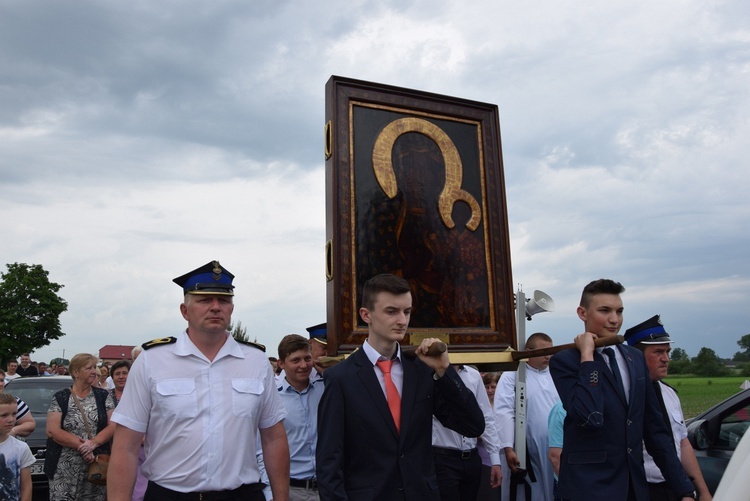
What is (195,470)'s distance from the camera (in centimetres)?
329

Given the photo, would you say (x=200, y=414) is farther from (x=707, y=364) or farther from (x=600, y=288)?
(x=707, y=364)

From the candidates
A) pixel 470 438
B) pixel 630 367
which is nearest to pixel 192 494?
pixel 630 367

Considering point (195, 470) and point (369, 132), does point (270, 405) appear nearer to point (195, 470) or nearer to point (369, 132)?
point (195, 470)

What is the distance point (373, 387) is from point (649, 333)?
2.34m

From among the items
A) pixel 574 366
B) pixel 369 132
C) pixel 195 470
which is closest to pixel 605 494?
pixel 574 366

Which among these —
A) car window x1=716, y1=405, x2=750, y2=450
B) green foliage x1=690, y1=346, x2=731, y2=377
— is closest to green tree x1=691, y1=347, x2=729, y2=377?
green foliage x1=690, y1=346, x2=731, y2=377

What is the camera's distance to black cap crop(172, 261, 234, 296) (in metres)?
3.60

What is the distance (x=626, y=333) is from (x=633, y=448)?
59.5 inches

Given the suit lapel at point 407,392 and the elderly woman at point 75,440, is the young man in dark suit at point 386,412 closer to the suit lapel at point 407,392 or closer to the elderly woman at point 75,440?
the suit lapel at point 407,392

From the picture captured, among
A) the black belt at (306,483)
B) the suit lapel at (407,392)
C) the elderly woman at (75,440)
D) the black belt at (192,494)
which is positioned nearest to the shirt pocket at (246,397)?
the black belt at (192,494)

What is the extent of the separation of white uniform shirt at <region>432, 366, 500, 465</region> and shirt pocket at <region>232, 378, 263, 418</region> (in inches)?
79.4

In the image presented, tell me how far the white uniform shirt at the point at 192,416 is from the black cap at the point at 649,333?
2.71 m

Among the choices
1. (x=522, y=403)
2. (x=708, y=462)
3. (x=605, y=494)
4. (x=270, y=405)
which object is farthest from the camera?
(x=708, y=462)

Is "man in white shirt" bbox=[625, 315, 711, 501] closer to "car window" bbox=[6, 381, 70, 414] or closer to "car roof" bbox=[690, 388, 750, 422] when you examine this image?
"car roof" bbox=[690, 388, 750, 422]
